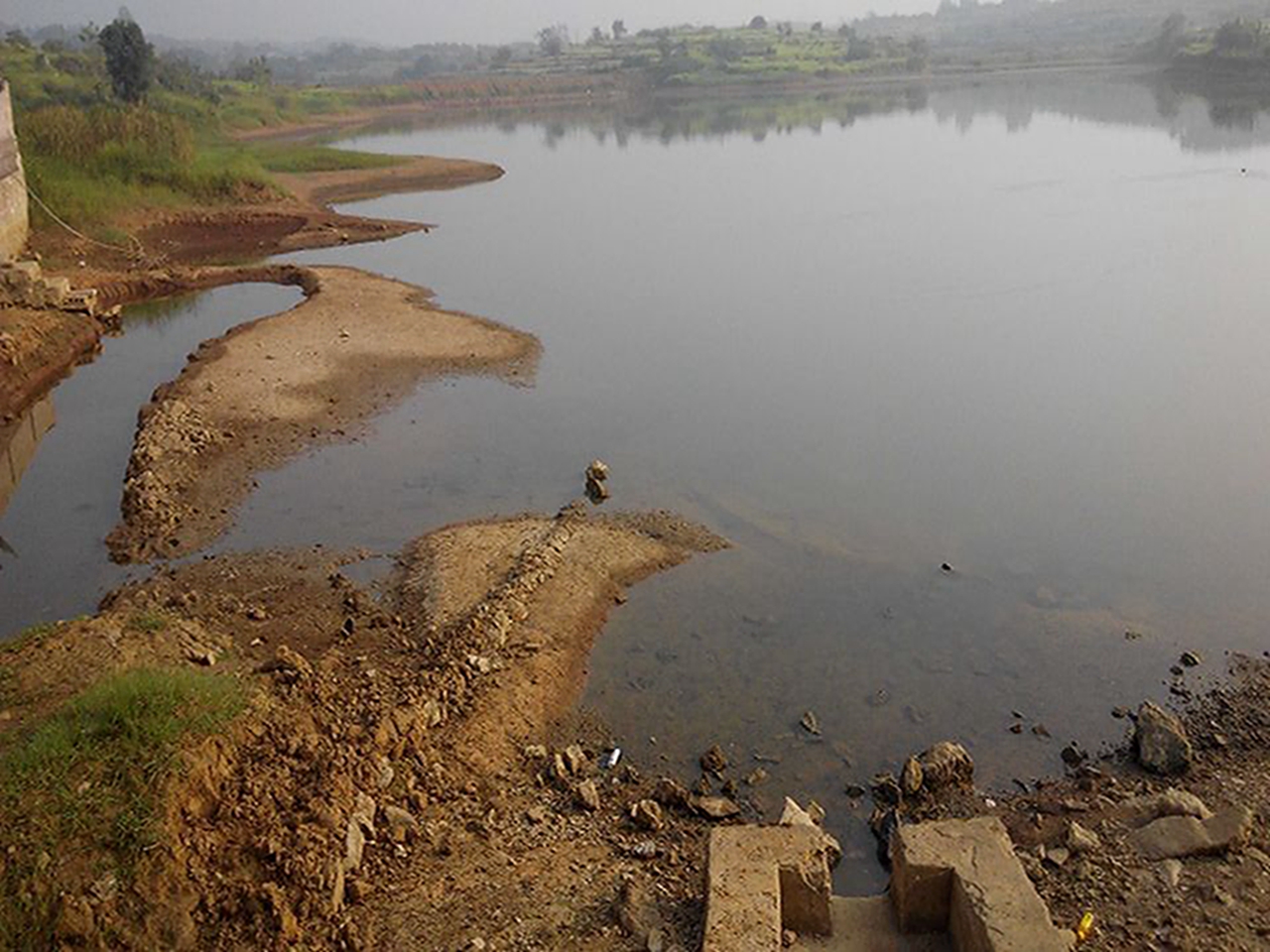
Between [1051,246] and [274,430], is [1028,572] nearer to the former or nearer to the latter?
[274,430]

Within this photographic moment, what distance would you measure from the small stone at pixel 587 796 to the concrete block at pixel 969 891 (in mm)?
2343

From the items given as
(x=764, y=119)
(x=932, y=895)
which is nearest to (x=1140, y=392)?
(x=932, y=895)

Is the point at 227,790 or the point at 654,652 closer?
the point at 227,790

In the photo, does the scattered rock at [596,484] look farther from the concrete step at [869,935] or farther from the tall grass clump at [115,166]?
the tall grass clump at [115,166]

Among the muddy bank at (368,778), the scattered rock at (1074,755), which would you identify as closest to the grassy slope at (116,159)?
the muddy bank at (368,778)

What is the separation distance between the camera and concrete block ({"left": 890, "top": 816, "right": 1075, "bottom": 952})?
220 inches

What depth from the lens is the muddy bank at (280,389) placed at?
42.8 ft

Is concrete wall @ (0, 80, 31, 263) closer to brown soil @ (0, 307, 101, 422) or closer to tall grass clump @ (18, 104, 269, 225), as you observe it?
tall grass clump @ (18, 104, 269, 225)

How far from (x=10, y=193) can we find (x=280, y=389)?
11.3m

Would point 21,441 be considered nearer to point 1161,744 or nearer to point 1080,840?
point 1080,840

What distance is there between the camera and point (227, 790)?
22.3ft

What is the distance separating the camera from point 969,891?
5.88 meters

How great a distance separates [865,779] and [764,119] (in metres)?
61.7

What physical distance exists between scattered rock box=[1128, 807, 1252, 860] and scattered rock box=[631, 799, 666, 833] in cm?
318
